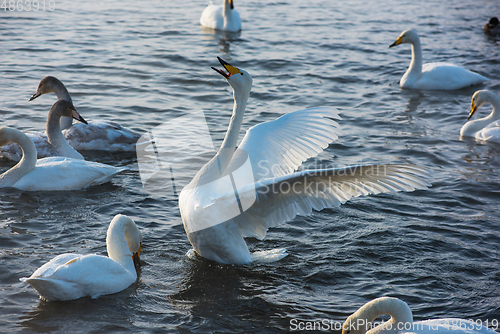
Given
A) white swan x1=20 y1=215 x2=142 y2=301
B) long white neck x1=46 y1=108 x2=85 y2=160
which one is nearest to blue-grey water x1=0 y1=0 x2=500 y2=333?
white swan x1=20 y1=215 x2=142 y2=301

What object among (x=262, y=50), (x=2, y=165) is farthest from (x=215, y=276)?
(x=262, y=50)

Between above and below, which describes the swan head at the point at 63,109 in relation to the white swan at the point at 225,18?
below

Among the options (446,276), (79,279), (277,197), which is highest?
(277,197)

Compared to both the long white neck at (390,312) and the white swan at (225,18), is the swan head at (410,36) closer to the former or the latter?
the white swan at (225,18)

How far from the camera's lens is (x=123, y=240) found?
5387mm

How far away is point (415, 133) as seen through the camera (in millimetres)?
9891

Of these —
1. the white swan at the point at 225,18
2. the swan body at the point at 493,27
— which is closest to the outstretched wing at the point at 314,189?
the white swan at the point at 225,18

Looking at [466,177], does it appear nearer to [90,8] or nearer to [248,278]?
[248,278]

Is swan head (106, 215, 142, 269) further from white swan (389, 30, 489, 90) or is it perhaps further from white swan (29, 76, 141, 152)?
white swan (389, 30, 489, 90)

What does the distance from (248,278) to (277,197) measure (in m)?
0.99

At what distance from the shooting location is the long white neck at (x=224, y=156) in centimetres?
555

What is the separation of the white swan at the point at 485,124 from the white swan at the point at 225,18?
28.5ft

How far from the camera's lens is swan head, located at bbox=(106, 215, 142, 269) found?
17.5ft

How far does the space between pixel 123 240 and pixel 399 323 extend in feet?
9.06
